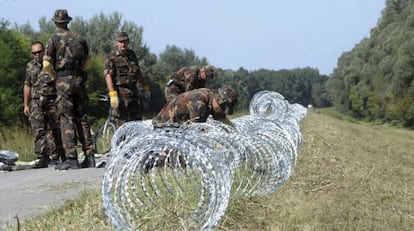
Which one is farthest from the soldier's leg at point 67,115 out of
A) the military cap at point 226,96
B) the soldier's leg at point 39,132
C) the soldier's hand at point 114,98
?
the military cap at point 226,96

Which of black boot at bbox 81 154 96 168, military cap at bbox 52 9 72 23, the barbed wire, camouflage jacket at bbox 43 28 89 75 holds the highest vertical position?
military cap at bbox 52 9 72 23

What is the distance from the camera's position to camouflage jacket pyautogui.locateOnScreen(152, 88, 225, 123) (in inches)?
371

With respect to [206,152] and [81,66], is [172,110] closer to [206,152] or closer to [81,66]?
[81,66]

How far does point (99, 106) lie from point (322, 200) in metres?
37.2

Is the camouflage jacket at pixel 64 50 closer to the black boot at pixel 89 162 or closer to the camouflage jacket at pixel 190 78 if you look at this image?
the black boot at pixel 89 162

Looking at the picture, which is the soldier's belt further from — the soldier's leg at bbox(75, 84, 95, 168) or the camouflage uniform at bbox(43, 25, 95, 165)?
the soldier's leg at bbox(75, 84, 95, 168)

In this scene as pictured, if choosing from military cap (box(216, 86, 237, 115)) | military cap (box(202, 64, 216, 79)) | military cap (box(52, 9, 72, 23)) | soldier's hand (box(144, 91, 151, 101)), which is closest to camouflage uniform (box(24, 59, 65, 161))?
military cap (box(52, 9, 72, 23))

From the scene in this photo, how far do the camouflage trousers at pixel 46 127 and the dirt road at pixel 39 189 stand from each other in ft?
1.38

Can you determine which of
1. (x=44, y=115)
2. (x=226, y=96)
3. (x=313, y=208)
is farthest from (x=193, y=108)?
(x=44, y=115)

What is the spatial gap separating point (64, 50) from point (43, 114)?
1.87 meters

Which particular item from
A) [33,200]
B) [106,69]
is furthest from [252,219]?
[106,69]

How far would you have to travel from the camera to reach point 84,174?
10445 mm

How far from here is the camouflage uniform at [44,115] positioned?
12234 mm

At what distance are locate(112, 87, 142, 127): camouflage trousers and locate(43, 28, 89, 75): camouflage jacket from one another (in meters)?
1.69
